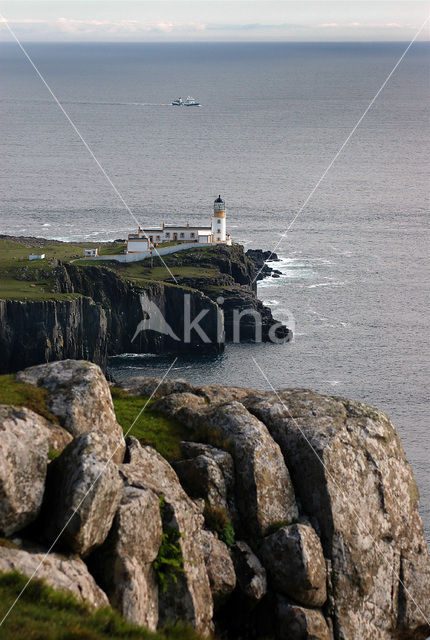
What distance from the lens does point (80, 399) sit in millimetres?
27672

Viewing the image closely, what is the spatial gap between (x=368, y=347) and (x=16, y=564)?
9108 centimetres

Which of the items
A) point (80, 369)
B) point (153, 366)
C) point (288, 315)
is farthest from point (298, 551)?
point (288, 315)

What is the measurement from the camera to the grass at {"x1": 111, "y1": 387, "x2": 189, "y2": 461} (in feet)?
96.7

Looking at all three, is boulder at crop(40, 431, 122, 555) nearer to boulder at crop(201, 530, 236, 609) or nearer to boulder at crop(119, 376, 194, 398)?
boulder at crop(201, 530, 236, 609)

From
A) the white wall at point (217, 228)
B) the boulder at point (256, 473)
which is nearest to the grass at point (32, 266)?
the white wall at point (217, 228)

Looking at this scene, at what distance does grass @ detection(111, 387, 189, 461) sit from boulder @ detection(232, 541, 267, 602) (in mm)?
3465

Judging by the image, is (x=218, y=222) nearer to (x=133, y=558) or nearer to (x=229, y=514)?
(x=229, y=514)

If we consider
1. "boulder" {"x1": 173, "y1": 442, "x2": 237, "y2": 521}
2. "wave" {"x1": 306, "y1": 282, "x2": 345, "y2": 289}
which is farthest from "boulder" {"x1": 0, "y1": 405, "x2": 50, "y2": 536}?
"wave" {"x1": 306, "y1": 282, "x2": 345, "y2": 289}

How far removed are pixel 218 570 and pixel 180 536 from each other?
5.68 ft

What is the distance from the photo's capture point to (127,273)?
427 ft

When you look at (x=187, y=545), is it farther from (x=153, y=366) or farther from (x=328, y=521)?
(x=153, y=366)

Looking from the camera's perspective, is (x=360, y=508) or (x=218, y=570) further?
(x=360, y=508)

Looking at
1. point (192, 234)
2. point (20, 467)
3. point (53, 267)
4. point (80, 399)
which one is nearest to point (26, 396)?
point (80, 399)

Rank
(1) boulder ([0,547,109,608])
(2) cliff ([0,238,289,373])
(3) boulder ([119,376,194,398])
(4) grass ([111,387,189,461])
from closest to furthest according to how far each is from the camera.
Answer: (1) boulder ([0,547,109,608])
(4) grass ([111,387,189,461])
(3) boulder ([119,376,194,398])
(2) cliff ([0,238,289,373])
